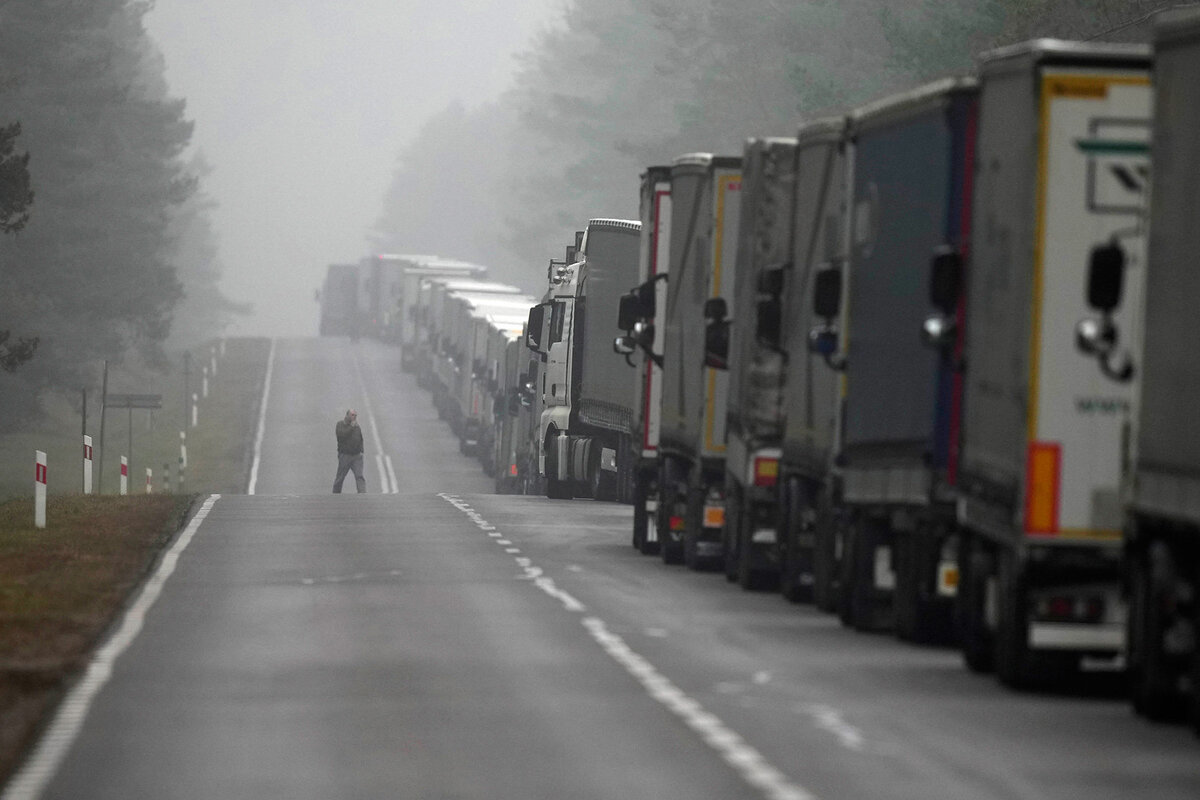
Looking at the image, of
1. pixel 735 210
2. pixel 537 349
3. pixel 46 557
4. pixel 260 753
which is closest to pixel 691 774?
pixel 260 753

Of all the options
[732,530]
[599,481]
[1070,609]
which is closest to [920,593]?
[1070,609]

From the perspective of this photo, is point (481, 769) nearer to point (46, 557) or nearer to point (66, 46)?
point (46, 557)

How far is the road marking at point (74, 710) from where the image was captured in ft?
39.0

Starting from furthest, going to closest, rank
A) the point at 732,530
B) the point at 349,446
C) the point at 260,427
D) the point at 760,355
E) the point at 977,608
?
1. the point at 260,427
2. the point at 349,446
3. the point at 732,530
4. the point at 760,355
5. the point at 977,608

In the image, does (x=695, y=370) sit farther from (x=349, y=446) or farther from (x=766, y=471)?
(x=349, y=446)

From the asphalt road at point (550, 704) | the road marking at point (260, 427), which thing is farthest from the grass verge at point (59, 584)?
the road marking at point (260, 427)

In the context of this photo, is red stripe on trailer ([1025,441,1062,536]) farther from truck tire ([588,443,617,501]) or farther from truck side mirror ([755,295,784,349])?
truck tire ([588,443,617,501])

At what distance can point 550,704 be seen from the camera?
14750mm

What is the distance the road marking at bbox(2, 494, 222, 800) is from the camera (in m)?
11.9

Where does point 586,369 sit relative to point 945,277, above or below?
above

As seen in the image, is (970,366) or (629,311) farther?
(629,311)

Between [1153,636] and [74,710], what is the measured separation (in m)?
5.64

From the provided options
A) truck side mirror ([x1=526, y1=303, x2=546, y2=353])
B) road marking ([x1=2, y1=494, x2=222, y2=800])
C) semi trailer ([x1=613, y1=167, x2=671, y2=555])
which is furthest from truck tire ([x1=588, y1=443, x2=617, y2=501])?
road marking ([x1=2, y1=494, x2=222, y2=800])

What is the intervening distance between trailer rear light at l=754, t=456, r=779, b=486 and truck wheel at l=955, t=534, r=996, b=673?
21.2ft
